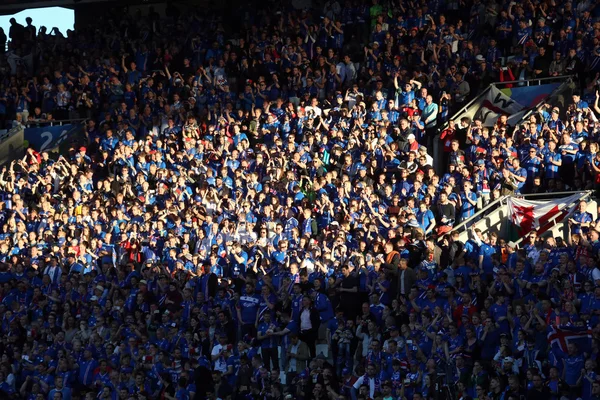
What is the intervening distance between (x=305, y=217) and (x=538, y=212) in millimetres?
4487

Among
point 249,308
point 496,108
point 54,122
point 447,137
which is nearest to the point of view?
point 249,308

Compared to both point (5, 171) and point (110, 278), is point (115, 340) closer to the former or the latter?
point (110, 278)

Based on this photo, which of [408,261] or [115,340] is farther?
[115,340]

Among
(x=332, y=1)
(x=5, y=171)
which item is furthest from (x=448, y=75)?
(x=5, y=171)

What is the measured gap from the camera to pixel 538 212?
23.0 meters

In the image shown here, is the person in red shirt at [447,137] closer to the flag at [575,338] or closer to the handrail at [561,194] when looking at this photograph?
the handrail at [561,194]

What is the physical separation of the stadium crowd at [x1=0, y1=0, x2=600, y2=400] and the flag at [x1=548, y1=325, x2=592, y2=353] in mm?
61

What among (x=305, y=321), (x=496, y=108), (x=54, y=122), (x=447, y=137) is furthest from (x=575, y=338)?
(x=54, y=122)

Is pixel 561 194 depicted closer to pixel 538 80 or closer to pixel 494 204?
pixel 494 204

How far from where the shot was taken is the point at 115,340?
79.8 ft

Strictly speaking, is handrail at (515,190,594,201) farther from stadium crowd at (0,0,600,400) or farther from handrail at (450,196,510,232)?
handrail at (450,196,510,232)

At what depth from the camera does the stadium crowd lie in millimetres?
20219

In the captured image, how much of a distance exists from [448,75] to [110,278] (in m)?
8.15

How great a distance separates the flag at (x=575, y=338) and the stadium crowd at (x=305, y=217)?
61 mm
